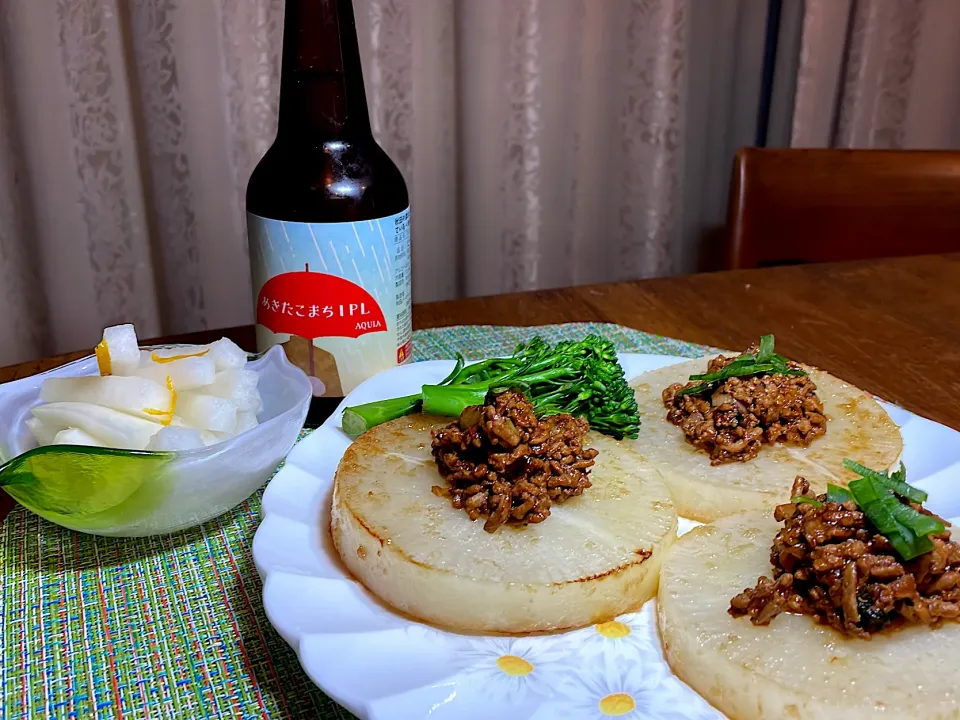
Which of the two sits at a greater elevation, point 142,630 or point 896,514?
point 896,514

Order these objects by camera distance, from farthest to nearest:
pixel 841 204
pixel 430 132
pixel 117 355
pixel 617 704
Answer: pixel 430 132, pixel 841 204, pixel 117 355, pixel 617 704

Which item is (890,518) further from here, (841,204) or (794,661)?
(841,204)

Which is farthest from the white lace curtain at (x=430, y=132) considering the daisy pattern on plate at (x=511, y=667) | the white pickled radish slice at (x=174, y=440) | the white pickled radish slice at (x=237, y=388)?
the daisy pattern on plate at (x=511, y=667)

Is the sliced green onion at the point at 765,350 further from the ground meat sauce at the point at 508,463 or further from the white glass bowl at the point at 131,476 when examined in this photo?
the white glass bowl at the point at 131,476

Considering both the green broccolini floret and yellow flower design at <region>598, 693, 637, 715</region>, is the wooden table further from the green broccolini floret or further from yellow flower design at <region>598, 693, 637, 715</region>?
yellow flower design at <region>598, 693, 637, 715</region>

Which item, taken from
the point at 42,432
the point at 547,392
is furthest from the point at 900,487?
the point at 42,432

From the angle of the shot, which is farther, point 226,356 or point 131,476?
point 226,356

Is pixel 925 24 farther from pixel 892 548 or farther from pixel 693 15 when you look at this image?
pixel 892 548

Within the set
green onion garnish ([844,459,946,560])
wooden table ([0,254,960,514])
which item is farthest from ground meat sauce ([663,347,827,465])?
wooden table ([0,254,960,514])
